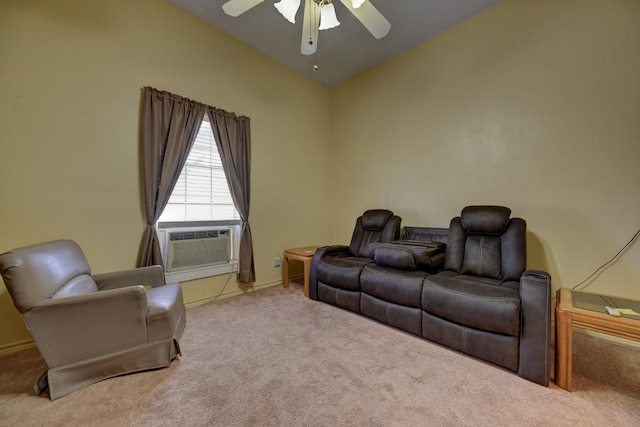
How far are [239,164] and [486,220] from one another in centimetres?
264

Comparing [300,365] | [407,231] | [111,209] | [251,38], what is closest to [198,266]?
[111,209]

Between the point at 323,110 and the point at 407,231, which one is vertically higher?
the point at 323,110

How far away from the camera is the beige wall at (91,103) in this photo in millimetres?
1829

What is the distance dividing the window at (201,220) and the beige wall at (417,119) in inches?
9.0

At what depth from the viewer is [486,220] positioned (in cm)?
222

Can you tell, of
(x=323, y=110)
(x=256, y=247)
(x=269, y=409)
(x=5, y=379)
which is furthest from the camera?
(x=323, y=110)

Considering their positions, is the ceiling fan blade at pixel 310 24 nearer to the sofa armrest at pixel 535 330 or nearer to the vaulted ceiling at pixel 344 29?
the vaulted ceiling at pixel 344 29

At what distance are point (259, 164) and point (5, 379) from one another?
8.65ft

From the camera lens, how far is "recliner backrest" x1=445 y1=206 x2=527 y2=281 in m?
2.05

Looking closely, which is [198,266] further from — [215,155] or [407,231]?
[407,231]

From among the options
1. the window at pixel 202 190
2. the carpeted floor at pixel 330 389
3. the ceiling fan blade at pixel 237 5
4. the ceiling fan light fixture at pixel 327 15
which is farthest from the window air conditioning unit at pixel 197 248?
the ceiling fan light fixture at pixel 327 15

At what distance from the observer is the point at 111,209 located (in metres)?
2.19

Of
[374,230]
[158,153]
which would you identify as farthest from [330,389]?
[158,153]

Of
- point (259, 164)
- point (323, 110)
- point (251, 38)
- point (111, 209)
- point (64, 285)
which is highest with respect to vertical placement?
point (251, 38)
